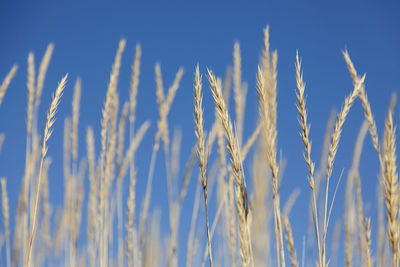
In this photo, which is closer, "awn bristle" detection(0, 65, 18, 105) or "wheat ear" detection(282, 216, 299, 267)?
"wheat ear" detection(282, 216, 299, 267)

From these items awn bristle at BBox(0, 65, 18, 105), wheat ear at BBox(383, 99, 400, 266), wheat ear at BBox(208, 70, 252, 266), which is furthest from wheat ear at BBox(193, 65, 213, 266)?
awn bristle at BBox(0, 65, 18, 105)

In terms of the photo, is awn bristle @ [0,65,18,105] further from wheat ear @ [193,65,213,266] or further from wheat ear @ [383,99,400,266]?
wheat ear @ [383,99,400,266]

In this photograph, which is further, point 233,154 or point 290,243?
point 290,243

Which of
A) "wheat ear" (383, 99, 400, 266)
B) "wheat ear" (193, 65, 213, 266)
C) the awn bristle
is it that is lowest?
"wheat ear" (383, 99, 400, 266)

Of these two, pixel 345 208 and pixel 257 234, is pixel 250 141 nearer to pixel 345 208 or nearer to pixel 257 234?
pixel 257 234

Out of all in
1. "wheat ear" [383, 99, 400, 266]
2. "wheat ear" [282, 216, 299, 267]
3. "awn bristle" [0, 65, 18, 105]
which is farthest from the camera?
"awn bristle" [0, 65, 18, 105]

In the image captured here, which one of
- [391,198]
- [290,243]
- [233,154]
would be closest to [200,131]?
[233,154]

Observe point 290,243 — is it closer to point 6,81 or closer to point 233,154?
point 233,154

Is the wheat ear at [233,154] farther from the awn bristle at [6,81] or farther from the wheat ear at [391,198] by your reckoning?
the awn bristle at [6,81]

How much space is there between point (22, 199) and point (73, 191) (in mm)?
286

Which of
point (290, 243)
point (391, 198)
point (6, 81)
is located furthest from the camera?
point (6, 81)

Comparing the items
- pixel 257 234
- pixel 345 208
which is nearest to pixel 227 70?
pixel 345 208

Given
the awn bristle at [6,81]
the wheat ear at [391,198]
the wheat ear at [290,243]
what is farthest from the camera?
the awn bristle at [6,81]

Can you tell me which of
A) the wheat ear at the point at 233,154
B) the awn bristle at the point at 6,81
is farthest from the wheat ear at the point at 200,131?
the awn bristle at the point at 6,81
